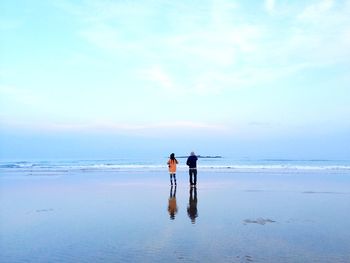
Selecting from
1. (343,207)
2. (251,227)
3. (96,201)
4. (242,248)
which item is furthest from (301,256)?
(96,201)

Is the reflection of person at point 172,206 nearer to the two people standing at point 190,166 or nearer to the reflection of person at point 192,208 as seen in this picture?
the reflection of person at point 192,208

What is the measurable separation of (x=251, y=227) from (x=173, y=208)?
399cm

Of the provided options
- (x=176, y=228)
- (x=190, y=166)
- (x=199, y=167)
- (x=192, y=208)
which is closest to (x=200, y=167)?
(x=199, y=167)

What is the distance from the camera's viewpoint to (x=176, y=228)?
10.4 m

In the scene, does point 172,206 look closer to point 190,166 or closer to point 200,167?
point 190,166

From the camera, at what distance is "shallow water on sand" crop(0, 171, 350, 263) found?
784cm

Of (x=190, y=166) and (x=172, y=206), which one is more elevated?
(x=190, y=166)

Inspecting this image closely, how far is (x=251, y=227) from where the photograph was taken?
416 inches

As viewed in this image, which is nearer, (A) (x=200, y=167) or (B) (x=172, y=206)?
(B) (x=172, y=206)

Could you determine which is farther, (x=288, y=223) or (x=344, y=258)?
(x=288, y=223)

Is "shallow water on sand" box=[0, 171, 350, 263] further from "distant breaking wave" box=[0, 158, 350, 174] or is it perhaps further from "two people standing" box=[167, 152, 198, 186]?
"distant breaking wave" box=[0, 158, 350, 174]

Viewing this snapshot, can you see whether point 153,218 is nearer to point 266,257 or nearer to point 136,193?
point 266,257

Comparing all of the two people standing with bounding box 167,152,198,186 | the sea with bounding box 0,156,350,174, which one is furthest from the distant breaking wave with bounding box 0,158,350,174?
the two people standing with bounding box 167,152,198,186

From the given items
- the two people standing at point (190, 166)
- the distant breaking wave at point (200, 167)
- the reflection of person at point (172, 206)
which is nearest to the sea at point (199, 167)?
the distant breaking wave at point (200, 167)
